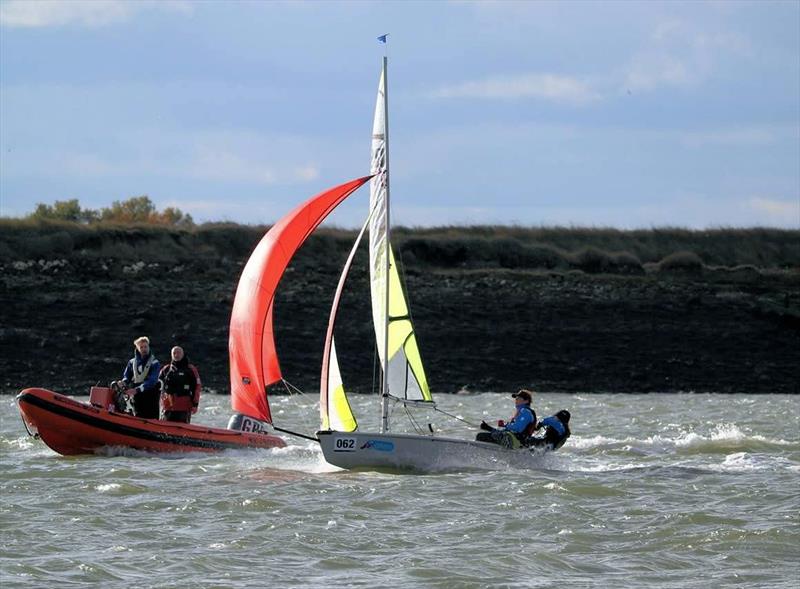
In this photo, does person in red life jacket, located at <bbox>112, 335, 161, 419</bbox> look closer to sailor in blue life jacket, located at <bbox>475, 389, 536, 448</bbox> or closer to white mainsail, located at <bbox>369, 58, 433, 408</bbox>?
white mainsail, located at <bbox>369, 58, 433, 408</bbox>

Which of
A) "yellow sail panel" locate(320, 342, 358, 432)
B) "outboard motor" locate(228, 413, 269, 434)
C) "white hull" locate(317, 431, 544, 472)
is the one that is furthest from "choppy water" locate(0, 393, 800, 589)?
"yellow sail panel" locate(320, 342, 358, 432)

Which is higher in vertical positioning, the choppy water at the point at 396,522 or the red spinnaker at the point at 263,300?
the red spinnaker at the point at 263,300

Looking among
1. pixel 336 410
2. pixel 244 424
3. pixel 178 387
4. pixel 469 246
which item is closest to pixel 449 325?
pixel 469 246

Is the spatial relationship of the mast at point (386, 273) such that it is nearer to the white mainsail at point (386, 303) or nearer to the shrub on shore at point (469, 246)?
the white mainsail at point (386, 303)

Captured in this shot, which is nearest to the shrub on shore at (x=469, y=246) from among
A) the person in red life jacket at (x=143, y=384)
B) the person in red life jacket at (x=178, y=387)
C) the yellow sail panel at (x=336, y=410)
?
the person in red life jacket at (x=178, y=387)

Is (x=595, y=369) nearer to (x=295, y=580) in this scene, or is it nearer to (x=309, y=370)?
(x=309, y=370)

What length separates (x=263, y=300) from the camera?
19141 millimetres

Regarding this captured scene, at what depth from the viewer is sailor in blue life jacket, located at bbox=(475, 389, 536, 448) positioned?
18.5m

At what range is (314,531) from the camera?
13.9m

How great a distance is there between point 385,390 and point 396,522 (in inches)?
169

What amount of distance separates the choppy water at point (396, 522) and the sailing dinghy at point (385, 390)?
0.93 feet

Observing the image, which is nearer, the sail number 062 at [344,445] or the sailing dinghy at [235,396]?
the sail number 062 at [344,445]

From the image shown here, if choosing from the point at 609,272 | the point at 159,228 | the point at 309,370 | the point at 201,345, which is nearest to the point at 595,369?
the point at 309,370

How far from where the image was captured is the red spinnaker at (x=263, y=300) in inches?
748
